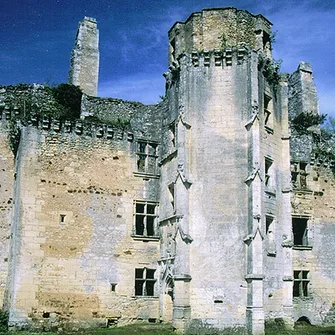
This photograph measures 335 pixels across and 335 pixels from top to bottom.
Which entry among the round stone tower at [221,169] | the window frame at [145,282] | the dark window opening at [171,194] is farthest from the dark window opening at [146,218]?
the window frame at [145,282]

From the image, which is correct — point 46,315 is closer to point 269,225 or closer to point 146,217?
point 146,217

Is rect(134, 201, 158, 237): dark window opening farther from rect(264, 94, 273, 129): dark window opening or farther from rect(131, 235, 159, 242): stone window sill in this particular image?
rect(264, 94, 273, 129): dark window opening

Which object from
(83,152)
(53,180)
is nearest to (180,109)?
(83,152)

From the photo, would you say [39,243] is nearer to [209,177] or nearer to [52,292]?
[52,292]

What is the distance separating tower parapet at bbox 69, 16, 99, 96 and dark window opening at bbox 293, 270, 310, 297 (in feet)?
49.3

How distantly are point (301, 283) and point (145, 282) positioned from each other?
24.0 feet

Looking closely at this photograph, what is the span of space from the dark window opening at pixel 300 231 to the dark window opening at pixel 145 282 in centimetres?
760

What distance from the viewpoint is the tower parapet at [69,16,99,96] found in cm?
2810

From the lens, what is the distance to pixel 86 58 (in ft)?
94.3

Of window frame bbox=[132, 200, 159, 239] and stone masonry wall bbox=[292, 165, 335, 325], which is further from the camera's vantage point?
stone masonry wall bbox=[292, 165, 335, 325]

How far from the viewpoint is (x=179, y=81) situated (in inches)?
770

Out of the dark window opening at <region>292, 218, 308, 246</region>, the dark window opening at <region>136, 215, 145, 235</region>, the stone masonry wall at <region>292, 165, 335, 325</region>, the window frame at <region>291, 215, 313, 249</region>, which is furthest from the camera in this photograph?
the dark window opening at <region>292, 218, 308, 246</region>

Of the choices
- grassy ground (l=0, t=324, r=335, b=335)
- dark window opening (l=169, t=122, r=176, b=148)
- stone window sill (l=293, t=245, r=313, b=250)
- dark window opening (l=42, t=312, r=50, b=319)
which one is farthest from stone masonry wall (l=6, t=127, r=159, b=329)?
stone window sill (l=293, t=245, r=313, b=250)

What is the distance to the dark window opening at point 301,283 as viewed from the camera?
21906 mm
